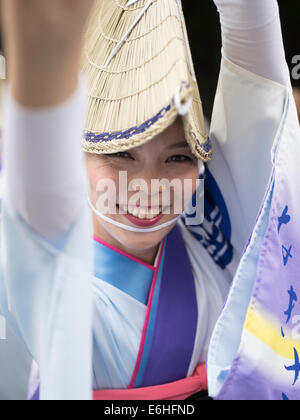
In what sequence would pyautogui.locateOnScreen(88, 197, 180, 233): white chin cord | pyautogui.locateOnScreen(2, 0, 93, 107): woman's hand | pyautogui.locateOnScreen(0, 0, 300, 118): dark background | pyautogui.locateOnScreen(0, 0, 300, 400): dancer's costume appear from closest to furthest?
pyautogui.locateOnScreen(2, 0, 93, 107): woman's hand
pyautogui.locateOnScreen(0, 0, 300, 400): dancer's costume
pyautogui.locateOnScreen(88, 197, 180, 233): white chin cord
pyautogui.locateOnScreen(0, 0, 300, 118): dark background

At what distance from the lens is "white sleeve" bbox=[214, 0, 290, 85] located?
88cm

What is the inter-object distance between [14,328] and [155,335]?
301mm

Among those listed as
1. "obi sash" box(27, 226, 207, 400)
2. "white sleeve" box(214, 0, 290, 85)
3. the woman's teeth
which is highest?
"white sleeve" box(214, 0, 290, 85)

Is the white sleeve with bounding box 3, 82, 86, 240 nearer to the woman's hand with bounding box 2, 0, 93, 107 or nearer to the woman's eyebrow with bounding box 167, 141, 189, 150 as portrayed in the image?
the woman's hand with bounding box 2, 0, 93, 107

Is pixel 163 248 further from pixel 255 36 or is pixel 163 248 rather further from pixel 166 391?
pixel 255 36

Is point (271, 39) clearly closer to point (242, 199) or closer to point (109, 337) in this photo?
point (242, 199)

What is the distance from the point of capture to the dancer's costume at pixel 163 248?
647mm

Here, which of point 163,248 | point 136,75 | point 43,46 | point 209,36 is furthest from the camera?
point 209,36

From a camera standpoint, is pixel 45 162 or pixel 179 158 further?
pixel 179 158

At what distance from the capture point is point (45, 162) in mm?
582

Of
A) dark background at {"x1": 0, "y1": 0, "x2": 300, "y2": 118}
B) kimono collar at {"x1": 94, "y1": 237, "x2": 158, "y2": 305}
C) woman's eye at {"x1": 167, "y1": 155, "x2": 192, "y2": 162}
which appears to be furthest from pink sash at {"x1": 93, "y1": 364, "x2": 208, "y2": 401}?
dark background at {"x1": 0, "y1": 0, "x2": 300, "y2": 118}

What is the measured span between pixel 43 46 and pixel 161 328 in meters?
0.67

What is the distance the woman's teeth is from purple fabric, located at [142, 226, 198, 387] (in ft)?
0.57

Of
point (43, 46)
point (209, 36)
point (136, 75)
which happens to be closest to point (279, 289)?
point (136, 75)
